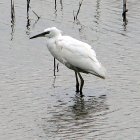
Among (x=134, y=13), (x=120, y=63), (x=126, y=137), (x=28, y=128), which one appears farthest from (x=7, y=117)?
(x=134, y=13)

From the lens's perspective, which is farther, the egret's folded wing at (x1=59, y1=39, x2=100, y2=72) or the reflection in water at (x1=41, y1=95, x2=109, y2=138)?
the egret's folded wing at (x1=59, y1=39, x2=100, y2=72)

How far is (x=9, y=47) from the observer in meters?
14.7

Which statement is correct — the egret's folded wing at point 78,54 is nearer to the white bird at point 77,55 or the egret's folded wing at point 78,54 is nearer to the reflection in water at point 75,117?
the white bird at point 77,55

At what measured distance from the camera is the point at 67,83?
40.2 feet

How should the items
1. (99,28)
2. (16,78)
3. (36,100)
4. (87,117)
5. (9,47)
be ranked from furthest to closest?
(99,28), (9,47), (16,78), (36,100), (87,117)

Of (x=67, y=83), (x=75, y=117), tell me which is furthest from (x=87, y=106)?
(x=67, y=83)

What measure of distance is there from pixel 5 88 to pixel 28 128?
7.12 feet

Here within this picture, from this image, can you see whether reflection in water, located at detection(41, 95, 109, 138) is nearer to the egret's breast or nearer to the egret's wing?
the egret's wing

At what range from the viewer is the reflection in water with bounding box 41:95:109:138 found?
9484 mm

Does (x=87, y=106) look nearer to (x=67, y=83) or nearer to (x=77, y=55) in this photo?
(x=77, y=55)

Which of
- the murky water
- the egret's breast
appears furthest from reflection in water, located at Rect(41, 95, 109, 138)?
the egret's breast

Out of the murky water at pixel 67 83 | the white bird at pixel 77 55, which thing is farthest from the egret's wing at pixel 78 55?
the murky water at pixel 67 83

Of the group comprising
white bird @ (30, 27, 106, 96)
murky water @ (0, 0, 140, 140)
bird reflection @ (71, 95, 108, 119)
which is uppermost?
white bird @ (30, 27, 106, 96)

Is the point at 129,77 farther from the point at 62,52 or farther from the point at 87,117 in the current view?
the point at 87,117
